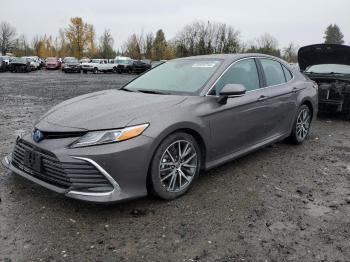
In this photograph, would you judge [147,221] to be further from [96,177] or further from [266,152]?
[266,152]

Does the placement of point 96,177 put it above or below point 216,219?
above

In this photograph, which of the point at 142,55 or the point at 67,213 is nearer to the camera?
the point at 67,213

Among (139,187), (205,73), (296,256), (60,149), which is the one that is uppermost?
(205,73)

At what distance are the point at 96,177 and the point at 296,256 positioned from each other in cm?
182

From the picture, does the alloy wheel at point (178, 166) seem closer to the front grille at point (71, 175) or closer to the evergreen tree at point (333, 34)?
the front grille at point (71, 175)

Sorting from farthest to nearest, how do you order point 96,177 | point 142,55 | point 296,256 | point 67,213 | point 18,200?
1. point 142,55
2. point 18,200
3. point 67,213
4. point 96,177
5. point 296,256

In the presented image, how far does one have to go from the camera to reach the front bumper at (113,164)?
128 inches

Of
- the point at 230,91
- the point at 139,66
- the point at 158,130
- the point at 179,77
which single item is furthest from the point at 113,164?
the point at 139,66

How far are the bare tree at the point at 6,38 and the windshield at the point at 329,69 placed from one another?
275ft

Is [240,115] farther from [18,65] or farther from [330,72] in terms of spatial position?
[18,65]

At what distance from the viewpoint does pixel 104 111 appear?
12.2ft

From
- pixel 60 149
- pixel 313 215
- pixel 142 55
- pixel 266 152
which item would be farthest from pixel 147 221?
pixel 142 55

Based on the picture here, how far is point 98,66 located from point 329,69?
35567 millimetres

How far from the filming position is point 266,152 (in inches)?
225
